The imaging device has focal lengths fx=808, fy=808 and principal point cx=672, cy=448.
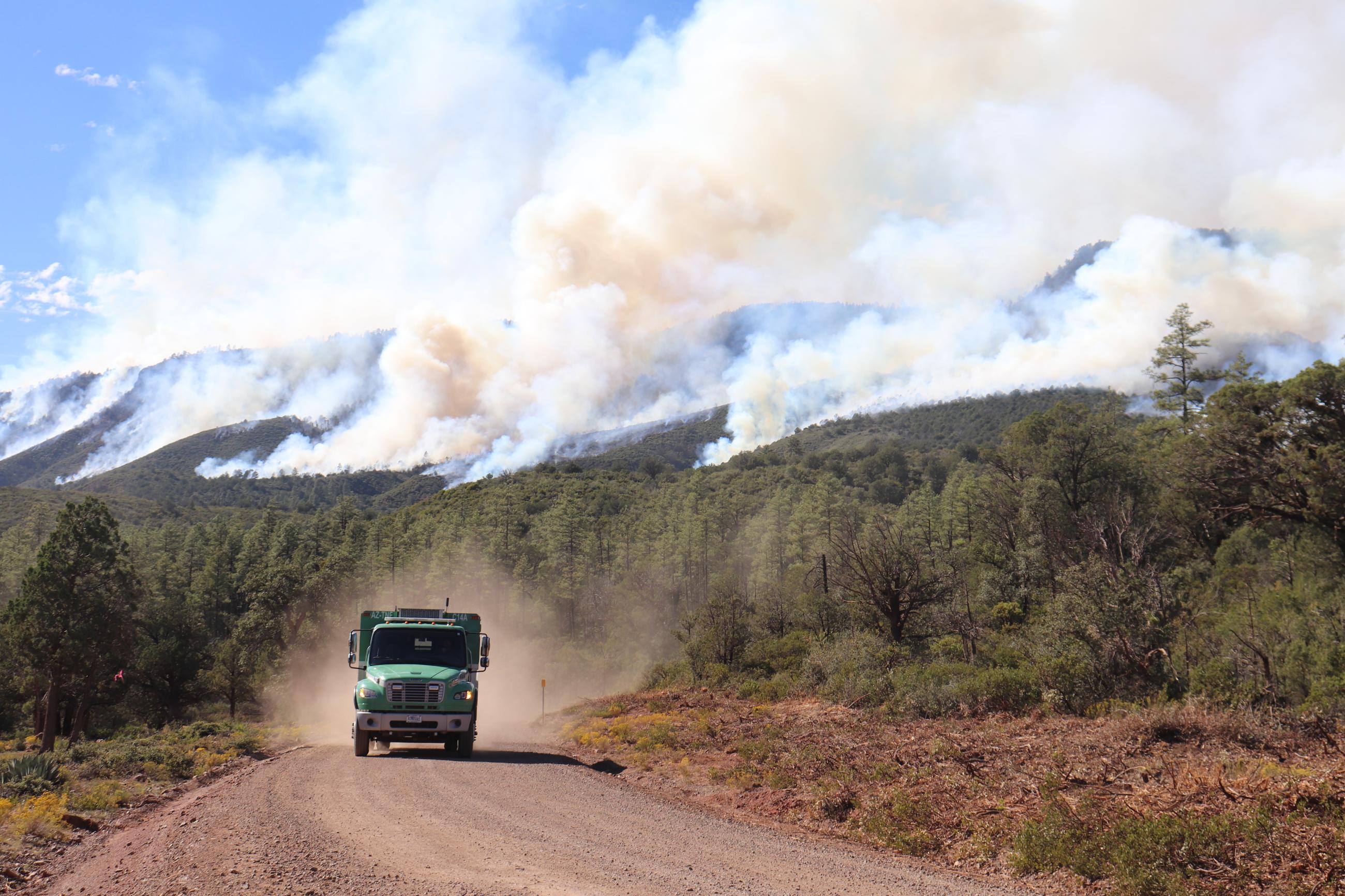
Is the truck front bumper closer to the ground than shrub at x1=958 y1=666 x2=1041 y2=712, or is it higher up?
higher up

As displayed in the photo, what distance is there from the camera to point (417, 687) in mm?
19219

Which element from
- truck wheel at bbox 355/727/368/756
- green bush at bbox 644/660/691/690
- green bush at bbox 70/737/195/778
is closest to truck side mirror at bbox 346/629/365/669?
truck wheel at bbox 355/727/368/756

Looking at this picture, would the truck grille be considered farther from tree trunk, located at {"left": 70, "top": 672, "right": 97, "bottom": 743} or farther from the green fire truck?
tree trunk, located at {"left": 70, "top": 672, "right": 97, "bottom": 743}

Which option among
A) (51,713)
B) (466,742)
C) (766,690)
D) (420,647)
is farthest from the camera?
(51,713)

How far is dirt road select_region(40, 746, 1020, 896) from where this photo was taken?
29.3ft

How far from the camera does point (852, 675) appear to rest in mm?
31359

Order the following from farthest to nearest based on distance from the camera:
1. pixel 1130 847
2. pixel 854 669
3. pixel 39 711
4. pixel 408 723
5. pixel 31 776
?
pixel 39 711 < pixel 854 669 < pixel 408 723 < pixel 31 776 < pixel 1130 847

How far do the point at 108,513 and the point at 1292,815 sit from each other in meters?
66.4

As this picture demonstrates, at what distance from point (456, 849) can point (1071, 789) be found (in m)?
9.16

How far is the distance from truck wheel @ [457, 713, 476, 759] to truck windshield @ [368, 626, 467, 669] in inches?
61.2

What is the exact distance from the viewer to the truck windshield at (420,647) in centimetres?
2041

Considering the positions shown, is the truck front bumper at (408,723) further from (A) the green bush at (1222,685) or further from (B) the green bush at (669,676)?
(B) the green bush at (669,676)

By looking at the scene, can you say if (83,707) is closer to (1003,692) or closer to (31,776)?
(31,776)

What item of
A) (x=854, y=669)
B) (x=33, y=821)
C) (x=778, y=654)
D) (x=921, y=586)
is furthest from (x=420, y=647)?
(x=921, y=586)
